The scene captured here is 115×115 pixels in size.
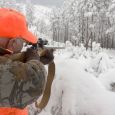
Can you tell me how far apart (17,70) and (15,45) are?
225 mm

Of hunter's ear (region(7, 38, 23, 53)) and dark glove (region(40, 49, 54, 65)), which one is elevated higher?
hunter's ear (region(7, 38, 23, 53))

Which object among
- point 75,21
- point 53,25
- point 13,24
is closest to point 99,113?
point 13,24

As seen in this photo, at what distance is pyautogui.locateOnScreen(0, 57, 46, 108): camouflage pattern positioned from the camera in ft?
6.81

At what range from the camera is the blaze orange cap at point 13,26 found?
2.25m

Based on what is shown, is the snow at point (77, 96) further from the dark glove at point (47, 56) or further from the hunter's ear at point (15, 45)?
the hunter's ear at point (15, 45)

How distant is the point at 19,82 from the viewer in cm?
208

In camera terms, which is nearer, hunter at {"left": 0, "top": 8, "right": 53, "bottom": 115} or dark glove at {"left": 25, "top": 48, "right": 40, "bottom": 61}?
hunter at {"left": 0, "top": 8, "right": 53, "bottom": 115}

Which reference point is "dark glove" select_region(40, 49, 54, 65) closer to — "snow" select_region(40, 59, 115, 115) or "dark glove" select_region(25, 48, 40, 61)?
"dark glove" select_region(25, 48, 40, 61)

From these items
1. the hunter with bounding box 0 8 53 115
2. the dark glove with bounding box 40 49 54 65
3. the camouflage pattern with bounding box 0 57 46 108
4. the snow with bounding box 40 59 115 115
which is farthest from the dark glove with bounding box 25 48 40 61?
the snow with bounding box 40 59 115 115

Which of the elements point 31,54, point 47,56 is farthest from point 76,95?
point 31,54

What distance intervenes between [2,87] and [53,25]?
300ft

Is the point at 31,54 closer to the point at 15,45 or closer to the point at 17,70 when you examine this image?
the point at 15,45

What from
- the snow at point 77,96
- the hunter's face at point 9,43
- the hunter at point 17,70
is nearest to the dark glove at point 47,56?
the hunter at point 17,70

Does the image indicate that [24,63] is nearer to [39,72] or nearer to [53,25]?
[39,72]
